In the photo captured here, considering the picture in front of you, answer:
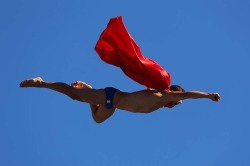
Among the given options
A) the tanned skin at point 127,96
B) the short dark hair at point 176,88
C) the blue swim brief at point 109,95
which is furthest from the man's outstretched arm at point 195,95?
the blue swim brief at point 109,95

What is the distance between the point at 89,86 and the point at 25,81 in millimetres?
1602

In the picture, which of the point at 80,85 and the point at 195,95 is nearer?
the point at 195,95

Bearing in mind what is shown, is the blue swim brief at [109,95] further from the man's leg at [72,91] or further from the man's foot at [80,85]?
the man's foot at [80,85]

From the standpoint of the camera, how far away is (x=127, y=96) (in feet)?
43.2

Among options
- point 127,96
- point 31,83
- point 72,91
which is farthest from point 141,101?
point 31,83

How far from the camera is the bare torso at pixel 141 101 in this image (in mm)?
13008

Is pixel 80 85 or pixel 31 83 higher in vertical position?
pixel 80 85

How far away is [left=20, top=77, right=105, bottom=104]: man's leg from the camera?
12.7 meters

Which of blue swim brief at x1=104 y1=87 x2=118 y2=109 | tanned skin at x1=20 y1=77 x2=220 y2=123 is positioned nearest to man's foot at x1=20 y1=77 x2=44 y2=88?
tanned skin at x1=20 y1=77 x2=220 y2=123

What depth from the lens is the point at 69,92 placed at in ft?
42.0

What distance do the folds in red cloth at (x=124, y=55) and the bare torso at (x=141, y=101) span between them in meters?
0.46

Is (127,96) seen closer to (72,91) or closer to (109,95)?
(109,95)

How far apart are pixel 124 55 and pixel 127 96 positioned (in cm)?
108

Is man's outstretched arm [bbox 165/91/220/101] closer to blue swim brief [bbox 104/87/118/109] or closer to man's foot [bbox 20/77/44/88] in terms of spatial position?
blue swim brief [bbox 104/87/118/109]
